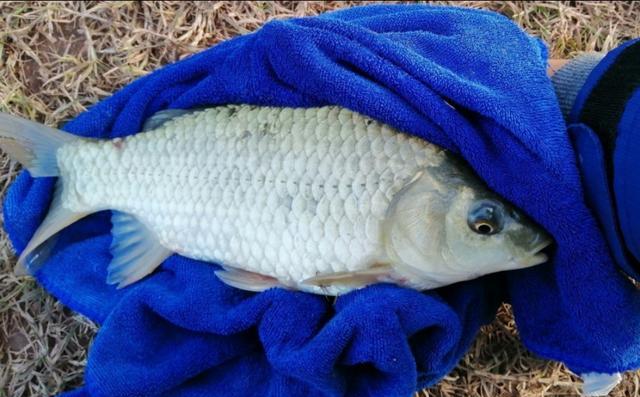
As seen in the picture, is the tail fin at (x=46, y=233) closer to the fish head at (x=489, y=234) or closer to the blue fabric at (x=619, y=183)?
the fish head at (x=489, y=234)

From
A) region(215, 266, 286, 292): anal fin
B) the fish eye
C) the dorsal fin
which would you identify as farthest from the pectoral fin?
the dorsal fin

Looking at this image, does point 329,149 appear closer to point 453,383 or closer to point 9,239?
point 453,383

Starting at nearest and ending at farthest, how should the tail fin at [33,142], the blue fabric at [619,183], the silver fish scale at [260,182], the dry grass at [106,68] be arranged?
1. the blue fabric at [619,183]
2. the silver fish scale at [260,182]
3. the tail fin at [33,142]
4. the dry grass at [106,68]

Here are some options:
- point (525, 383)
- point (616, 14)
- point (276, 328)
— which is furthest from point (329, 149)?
point (616, 14)

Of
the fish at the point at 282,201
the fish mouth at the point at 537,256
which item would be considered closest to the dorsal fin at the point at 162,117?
the fish at the point at 282,201

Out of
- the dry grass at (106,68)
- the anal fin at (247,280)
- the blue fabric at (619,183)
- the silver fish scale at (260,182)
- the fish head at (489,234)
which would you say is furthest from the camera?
the dry grass at (106,68)

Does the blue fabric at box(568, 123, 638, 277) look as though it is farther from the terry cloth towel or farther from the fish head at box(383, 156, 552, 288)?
the fish head at box(383, 156, 552, 288)
